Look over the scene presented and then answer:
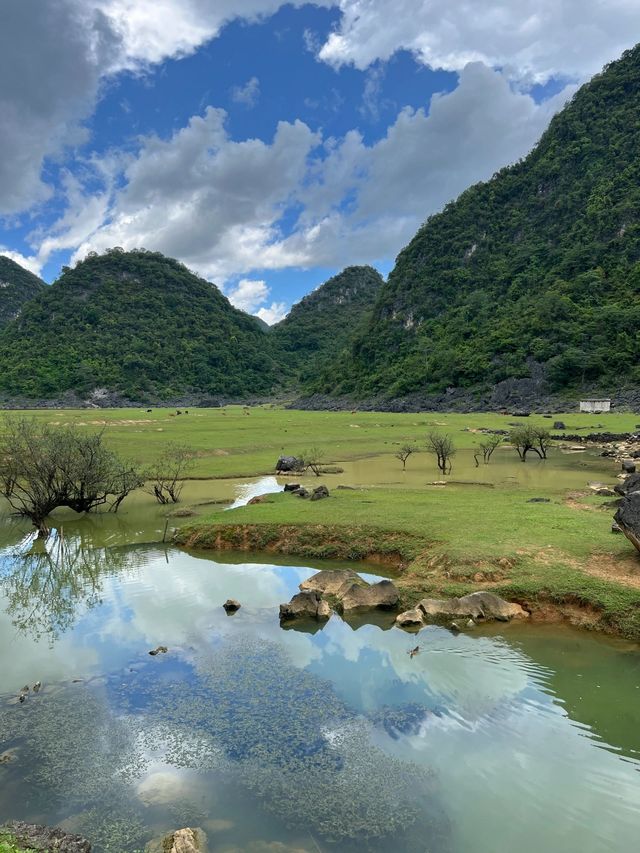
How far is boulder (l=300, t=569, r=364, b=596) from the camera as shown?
52.1 feet

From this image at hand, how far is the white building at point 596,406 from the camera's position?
9603cm

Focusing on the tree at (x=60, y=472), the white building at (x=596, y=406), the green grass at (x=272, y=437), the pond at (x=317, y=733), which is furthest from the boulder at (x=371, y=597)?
the white building at (x=596, y=406)

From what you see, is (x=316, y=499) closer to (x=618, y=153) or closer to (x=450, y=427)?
(x=450, y=427)

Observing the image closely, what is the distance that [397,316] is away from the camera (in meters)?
194

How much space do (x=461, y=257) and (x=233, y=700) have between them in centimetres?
20377

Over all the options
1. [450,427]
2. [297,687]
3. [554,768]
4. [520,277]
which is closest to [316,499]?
[297,687]

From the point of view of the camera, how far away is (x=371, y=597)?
1502 cm

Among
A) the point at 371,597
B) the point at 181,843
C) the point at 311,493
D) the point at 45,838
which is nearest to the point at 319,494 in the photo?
the point at 311,493

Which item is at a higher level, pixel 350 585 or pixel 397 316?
pixel 397 316

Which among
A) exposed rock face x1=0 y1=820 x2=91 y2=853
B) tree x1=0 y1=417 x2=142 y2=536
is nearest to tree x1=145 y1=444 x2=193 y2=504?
tree x1=0 y1=417 x2=142 y2=536

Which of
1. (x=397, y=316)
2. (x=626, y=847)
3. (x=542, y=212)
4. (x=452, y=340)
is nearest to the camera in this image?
(x=626, y=847)

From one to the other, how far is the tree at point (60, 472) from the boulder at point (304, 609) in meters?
15.6

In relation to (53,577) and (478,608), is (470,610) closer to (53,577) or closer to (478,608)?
(478,608)

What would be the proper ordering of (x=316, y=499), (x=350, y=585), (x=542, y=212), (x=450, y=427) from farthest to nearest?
(x=542, y=212)
(x=450, y=427)
(x=316, y=499)
(x=350, y=585)
